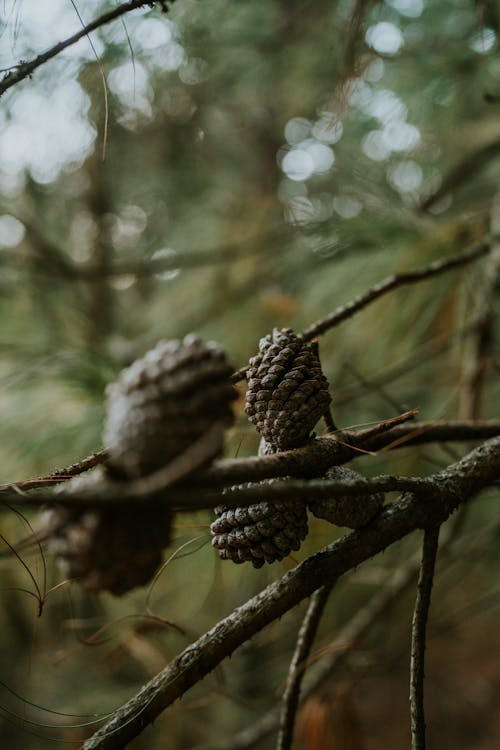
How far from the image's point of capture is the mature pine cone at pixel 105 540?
12.3 inches

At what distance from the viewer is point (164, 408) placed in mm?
309

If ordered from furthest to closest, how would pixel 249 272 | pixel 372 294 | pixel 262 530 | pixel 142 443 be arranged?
pixel 249 272
pixel 372 294
pixel 262 530
pixel 142 443

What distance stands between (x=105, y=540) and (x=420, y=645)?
0.25 m

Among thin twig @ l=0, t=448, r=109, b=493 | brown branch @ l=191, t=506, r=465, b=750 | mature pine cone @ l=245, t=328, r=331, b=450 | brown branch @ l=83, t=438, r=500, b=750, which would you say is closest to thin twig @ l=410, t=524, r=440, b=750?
brown branch @ l=83, t=438, r=500, b=750

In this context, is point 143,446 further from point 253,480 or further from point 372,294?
point 372,294

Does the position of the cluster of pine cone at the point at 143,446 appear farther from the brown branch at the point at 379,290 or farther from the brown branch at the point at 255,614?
the brown branch at the point at 379,290

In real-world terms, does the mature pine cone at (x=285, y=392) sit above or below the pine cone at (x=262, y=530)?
above

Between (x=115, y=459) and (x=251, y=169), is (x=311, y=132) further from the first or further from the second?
(x=115, y=459)

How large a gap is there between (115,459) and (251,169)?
193cm

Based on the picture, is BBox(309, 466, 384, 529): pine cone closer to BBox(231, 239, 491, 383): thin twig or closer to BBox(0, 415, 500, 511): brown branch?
BBox(0, 415, 500, 511): brown branch

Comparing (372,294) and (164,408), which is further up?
(372,294)

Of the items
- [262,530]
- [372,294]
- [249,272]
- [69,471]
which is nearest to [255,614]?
[262,530]

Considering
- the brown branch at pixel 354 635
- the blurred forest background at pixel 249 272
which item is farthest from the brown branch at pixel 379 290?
the brown branch at pixel 354 635

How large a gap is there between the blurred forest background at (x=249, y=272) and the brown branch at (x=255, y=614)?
0.36 ft
